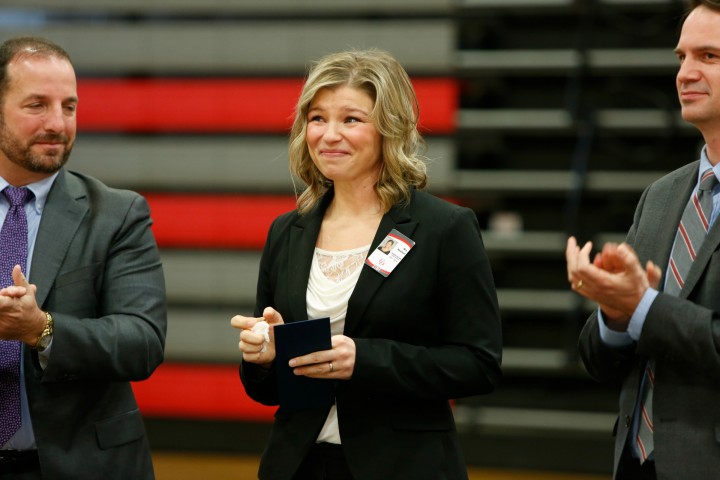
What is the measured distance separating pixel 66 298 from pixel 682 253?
5.15 feet

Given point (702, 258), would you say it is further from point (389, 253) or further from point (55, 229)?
point (55, 229)

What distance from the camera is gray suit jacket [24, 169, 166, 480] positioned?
2398 millimetres

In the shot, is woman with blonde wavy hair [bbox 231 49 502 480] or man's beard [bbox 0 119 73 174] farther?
man's beard [bbox 0 119 73 174]

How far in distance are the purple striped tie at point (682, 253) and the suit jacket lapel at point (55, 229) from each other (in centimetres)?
154

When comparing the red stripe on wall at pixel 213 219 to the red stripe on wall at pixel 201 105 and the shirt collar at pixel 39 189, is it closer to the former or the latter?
the red stripe on wall at pixel 201 105

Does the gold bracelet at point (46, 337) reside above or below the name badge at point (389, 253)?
below

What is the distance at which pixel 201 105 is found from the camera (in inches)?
216

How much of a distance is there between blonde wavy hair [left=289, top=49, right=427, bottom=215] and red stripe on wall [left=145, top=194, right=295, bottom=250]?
285 centimetres

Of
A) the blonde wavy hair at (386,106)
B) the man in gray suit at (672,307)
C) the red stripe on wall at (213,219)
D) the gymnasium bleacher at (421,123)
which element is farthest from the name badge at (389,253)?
the red stripe on wall at (213,219)

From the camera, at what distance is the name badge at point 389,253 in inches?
93.8

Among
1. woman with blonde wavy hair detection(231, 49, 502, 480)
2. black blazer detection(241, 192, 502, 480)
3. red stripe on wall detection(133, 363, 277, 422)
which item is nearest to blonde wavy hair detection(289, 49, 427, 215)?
woman with blonde wavy hair detection(231, 49, 502, 480)

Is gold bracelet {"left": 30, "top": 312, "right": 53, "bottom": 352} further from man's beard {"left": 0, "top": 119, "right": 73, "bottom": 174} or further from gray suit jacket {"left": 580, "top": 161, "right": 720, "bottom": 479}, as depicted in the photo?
gray suit jacket {"left": 580, "top": 161, "right": 720, "bottom": 479}

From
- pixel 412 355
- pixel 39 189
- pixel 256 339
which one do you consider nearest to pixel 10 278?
pixel 39 189

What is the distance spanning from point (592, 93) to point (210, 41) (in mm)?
2222
